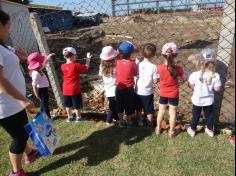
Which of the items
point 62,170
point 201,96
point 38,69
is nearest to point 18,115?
point 62,170

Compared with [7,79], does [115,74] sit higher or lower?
lower

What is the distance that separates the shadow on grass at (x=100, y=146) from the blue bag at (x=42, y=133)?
9.5 inches

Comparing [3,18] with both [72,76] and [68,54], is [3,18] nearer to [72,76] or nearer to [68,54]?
[68,54]

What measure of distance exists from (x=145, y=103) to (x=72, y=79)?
1.10 m

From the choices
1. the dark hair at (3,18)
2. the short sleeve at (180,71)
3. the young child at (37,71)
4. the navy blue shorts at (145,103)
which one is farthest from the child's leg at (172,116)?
the dark hair at (3,18)

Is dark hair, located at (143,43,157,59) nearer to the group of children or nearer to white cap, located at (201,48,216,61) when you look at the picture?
the group of children

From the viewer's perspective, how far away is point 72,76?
4668 mm

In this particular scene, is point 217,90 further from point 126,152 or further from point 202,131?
point 126,152

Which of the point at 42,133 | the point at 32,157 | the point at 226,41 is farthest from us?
the point at 32,157

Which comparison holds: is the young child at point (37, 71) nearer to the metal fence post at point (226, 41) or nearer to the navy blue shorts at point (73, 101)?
the navy blue shorts at point (73, 101)

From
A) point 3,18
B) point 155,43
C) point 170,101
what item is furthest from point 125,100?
point 155,43

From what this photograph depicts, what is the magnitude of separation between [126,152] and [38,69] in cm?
166

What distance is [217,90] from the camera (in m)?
3.91

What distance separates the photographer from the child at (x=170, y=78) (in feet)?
12.9
